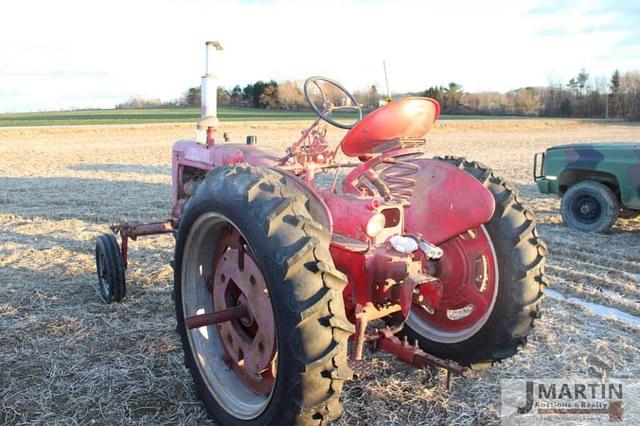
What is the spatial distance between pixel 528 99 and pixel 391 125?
191ft

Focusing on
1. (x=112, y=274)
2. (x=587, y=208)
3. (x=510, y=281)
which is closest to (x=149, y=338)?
(x=112, y=274)

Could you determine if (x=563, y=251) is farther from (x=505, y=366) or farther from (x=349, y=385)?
(x=349, y=385)

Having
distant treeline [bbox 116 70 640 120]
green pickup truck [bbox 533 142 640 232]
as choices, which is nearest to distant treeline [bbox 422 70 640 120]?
distant treeline [bbox 116 70 640 120]

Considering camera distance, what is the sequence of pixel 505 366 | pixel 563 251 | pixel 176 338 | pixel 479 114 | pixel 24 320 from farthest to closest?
pixel 479 114 < pixel 563 251 < pixel 24 320 < pixel 176 338 < pixel 505 366

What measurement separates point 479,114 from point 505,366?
55534 millimetres

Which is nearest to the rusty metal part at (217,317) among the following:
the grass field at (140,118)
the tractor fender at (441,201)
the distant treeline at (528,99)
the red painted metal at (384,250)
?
the red painted metal at (384,250)

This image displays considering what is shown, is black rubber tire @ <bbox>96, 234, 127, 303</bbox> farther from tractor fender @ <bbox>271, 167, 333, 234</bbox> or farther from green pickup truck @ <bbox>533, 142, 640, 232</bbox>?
green pickup truck @ <bbox>533, 142, 640, 232</bbox>

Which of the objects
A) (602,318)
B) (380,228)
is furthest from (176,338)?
(602,318)

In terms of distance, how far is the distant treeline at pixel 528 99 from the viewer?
51.6m

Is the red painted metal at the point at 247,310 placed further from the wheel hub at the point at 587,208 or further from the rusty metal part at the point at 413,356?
the wheel hub at the point at 587,208

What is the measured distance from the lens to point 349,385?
3117 millimetres

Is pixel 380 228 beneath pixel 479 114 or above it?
beneath

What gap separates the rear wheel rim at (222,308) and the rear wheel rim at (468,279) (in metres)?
1.08

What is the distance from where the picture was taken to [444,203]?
2971 millimetres
